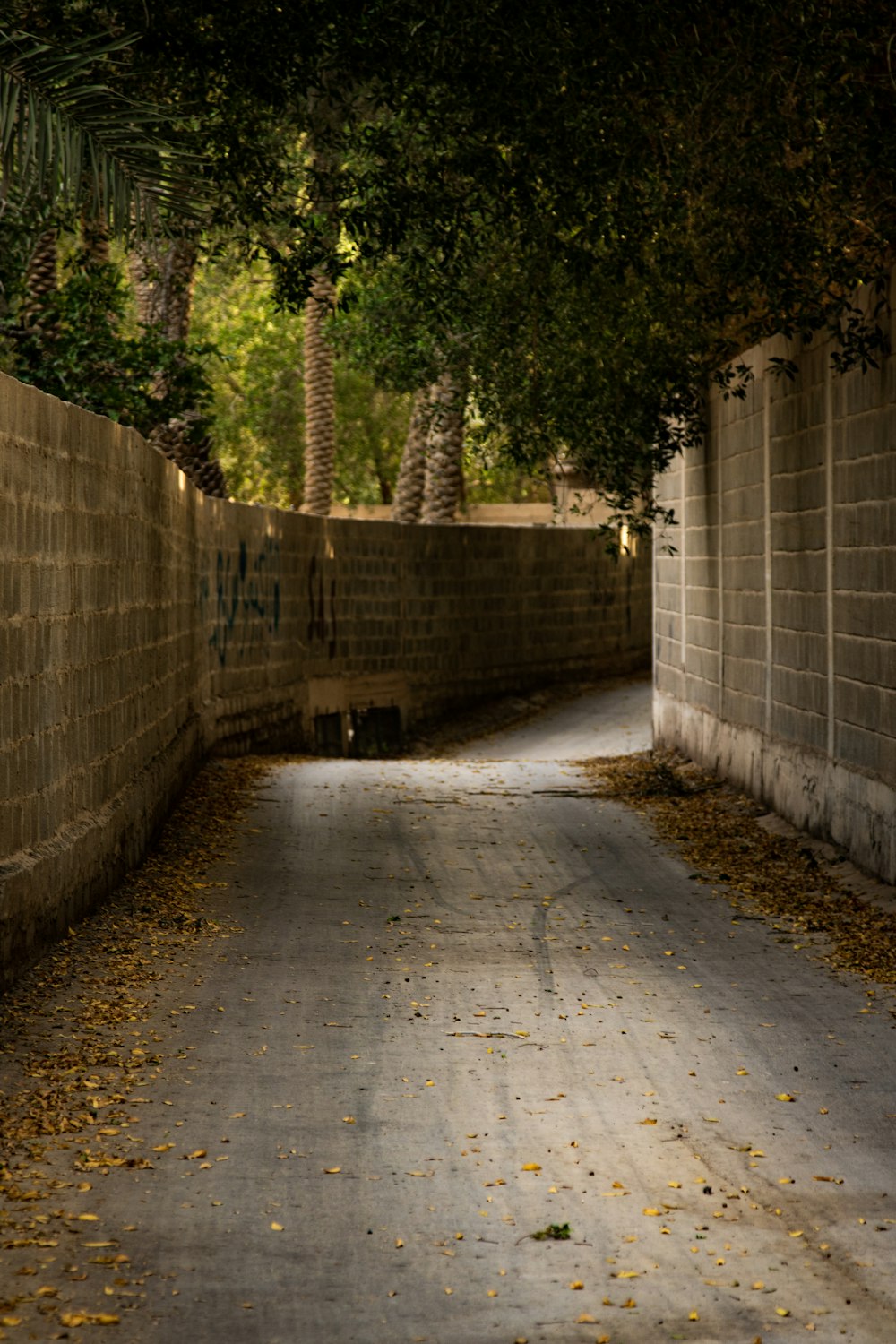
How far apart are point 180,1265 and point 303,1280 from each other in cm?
30

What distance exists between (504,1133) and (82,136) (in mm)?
5633

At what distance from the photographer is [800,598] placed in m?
11.3

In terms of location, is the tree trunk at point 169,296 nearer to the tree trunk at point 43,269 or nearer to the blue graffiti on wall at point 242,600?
the tree trunk at point 43,269

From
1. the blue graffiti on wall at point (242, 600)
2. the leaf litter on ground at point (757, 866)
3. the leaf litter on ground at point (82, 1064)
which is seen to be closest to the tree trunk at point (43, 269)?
the blue graffiti on wall at point (242, 600)

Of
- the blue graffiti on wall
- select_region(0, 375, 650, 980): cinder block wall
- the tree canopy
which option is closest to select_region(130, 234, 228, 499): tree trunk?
select_region(0, 375, 650, 980): cinder block wall

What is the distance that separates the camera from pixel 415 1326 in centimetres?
381

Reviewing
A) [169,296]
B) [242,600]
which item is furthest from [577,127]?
[169,296]

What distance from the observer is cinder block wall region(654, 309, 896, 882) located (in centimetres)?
944

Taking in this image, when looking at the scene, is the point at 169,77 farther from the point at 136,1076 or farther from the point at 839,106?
the point at 136,1076

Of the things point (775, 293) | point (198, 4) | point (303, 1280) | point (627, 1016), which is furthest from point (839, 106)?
point (303, 1280)

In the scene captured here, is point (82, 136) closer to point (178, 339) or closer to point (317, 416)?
point (178, 339)

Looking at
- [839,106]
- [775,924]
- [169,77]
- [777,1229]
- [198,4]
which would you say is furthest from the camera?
[169,77]

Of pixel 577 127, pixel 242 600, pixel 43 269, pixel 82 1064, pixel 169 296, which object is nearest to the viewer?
pixel 82 1064

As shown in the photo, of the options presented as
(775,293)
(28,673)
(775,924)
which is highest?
(775,293)
